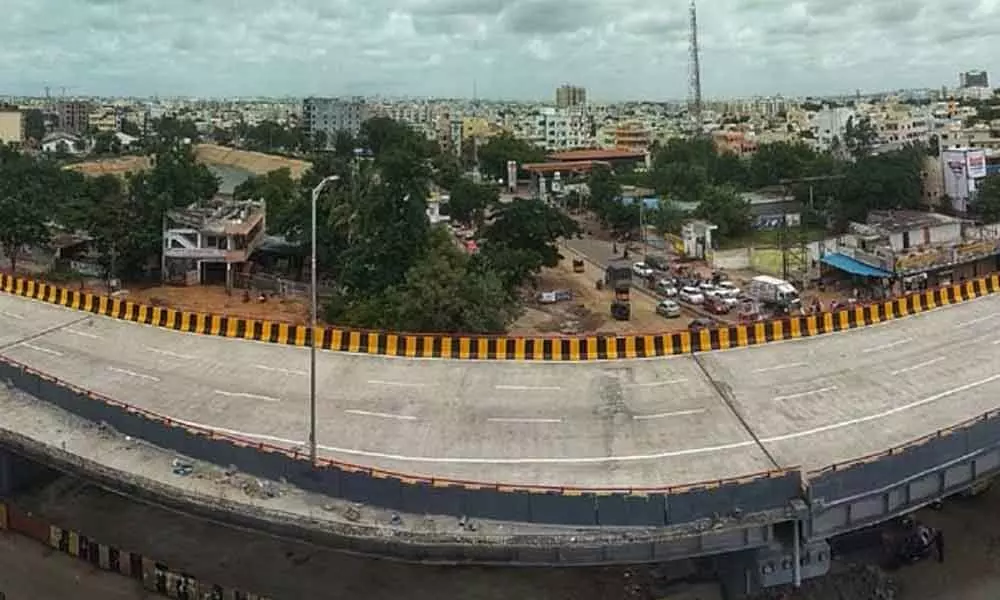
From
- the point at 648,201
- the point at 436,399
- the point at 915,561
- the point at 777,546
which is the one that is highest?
the point at 648,201

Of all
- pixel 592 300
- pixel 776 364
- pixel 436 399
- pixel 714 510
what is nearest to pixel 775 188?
pixel 592 300

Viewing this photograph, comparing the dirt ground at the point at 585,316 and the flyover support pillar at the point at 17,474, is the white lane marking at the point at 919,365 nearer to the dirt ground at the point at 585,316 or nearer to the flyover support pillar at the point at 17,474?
the dirt ground at the point at 585,316

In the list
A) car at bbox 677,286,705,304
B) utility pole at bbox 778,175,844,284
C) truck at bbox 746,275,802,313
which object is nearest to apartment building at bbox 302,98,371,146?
utility pole at bbox 778,175,844,284

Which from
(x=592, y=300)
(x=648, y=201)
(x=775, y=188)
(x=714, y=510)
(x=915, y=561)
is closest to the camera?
(x=714, y=510)

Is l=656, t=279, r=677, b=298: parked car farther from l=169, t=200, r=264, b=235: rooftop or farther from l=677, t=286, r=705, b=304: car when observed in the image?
l=169, t=200, r=264, b=235: rooftop

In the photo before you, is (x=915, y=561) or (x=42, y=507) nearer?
(x=915, y=561)

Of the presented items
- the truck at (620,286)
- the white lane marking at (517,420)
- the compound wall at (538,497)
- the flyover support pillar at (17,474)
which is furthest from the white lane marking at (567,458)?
the truck at (620,286)

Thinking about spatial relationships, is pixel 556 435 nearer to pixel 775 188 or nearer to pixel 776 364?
pixel 776 364

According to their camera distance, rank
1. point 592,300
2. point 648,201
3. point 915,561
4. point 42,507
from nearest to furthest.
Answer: point 915,561 → point 42,507 → point 592,300 → point 648,201
